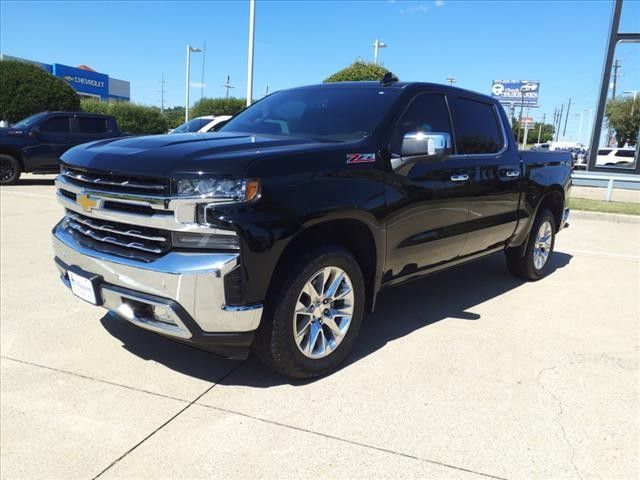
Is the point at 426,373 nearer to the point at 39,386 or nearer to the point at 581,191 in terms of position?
the point at 39,386

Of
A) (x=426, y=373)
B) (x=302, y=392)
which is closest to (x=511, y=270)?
(x=426, y=373)

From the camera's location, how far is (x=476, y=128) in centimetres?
479

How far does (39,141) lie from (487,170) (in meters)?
12.3

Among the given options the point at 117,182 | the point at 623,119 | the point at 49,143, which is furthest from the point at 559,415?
the point at 623,119

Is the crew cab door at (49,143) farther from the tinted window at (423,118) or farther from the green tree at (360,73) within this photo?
the tinted window at (423,118)

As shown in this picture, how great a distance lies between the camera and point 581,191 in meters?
17.0

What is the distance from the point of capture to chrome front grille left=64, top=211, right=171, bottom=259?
286 cm

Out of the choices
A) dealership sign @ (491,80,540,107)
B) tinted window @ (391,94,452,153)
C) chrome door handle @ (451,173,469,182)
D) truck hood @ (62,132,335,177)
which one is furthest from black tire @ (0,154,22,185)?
dealership sign @ (491,80,540,107)

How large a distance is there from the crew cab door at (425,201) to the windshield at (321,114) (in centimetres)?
23

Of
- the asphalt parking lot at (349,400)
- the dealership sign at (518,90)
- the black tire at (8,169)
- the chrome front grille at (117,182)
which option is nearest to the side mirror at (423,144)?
the asphalt parking lot at (349,400)

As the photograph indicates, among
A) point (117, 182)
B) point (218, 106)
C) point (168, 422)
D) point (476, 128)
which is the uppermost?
point (218, 106)

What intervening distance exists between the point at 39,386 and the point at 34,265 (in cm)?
292

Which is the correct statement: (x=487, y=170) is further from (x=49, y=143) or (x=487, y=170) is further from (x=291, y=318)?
(x=49, y=143)

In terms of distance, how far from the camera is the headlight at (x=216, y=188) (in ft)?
Result: 8.96
